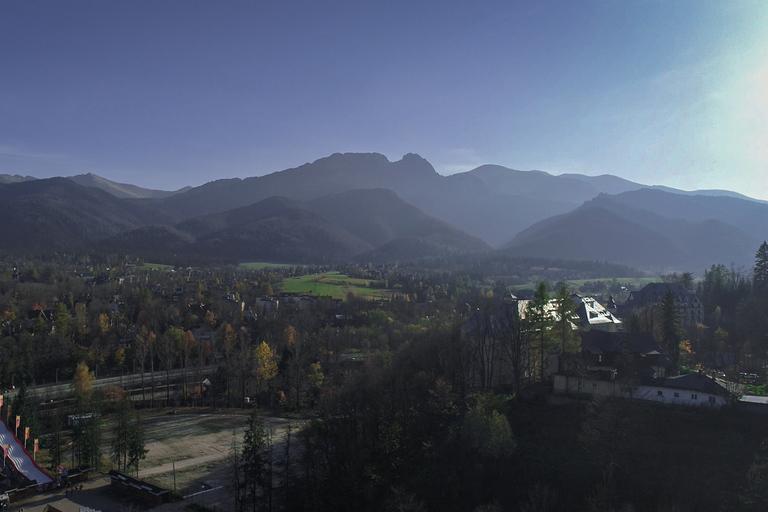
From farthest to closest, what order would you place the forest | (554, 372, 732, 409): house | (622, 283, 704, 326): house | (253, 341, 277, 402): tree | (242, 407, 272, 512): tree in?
(622, 283, 704, 326): house
(253, 341, 277, 402): tree
(242, 407, 272, 512): tree
(554, 372, 732, 409): house
the forest

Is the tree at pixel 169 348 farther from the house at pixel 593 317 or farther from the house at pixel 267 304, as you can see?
the house at pixel 593 317

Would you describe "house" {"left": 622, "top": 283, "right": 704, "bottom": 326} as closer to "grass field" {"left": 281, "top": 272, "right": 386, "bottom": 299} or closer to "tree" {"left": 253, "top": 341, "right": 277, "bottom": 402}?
"tree" {"left": 253, "top": 341, "right": 277, "bottom": 402}

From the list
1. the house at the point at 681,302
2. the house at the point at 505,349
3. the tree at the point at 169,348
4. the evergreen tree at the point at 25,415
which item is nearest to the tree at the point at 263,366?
the tree at the point at 169,348

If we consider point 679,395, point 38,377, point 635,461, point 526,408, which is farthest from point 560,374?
point 38,377

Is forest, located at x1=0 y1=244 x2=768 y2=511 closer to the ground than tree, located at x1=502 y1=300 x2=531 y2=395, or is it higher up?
closer to the ground

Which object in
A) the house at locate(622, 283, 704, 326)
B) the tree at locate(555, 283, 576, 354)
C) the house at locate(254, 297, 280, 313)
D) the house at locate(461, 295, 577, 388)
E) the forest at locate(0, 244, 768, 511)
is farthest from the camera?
the house at locate(254, 297, 280, 313)

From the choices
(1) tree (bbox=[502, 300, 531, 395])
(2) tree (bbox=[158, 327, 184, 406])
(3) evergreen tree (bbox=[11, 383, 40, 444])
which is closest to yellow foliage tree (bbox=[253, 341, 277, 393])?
(2) tree (bbox=[158, 327, 184, 406])

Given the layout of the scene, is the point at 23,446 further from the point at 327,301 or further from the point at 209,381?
the point at 327,301
